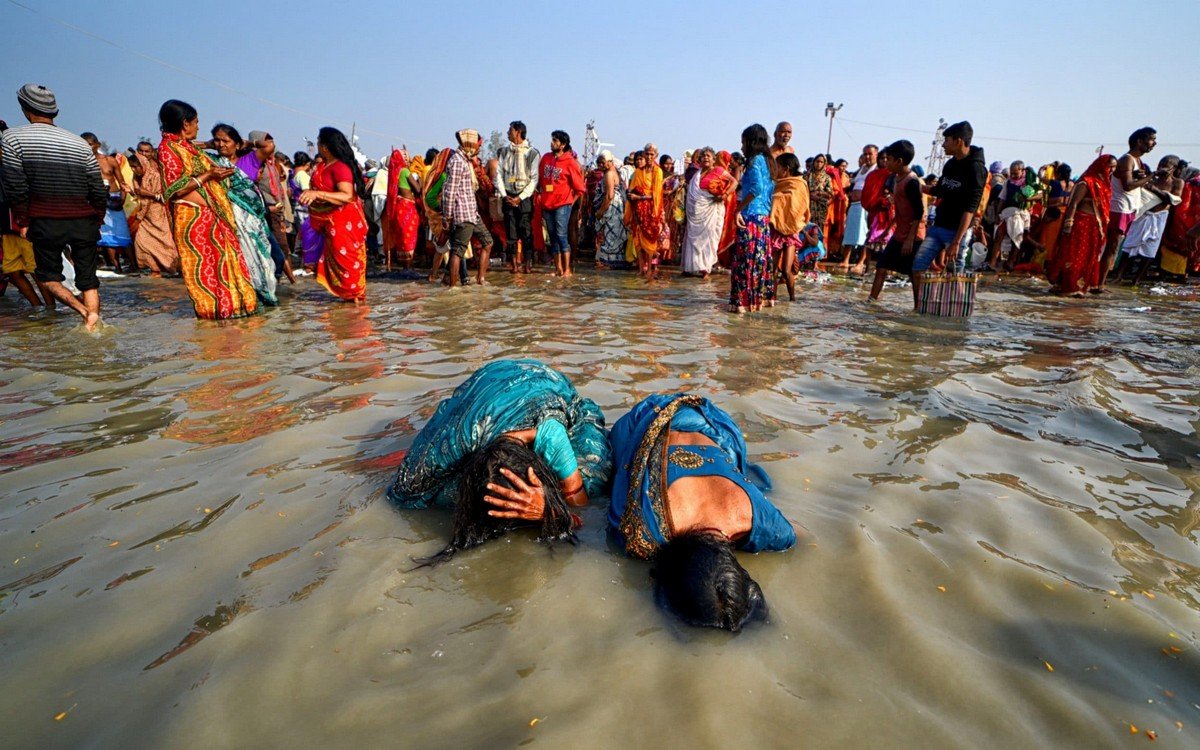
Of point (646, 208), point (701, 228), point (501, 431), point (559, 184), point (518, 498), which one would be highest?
point (559, 184)

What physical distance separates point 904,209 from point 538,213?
5.36 m

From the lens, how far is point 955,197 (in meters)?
5.75

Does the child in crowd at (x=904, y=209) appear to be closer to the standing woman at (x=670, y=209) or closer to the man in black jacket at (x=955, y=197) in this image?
the man in black jacket at (x=955, y=197)

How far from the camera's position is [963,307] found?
20.1 feet

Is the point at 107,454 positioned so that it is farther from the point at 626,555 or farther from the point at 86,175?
the point at 86,175

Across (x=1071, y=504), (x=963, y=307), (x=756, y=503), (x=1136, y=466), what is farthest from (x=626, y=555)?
(x=963, y=307)

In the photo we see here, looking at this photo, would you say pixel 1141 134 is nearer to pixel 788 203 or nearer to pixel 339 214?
pixel 788 203

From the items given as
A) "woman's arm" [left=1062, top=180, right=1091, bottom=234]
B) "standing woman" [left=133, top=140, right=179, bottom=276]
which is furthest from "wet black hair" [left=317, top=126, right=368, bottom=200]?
"woman's arm" [left=1062, top=180, right=1091, bottom=234]

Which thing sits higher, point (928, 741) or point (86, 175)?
point (86, 175)

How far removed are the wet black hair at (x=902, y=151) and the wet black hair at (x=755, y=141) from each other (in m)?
1.18

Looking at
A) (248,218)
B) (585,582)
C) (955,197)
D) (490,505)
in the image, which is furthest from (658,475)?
(248,218)

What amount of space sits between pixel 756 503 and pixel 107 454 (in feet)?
8.85

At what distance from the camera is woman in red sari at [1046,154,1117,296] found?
7.58 meters

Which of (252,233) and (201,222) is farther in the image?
(252,233)
